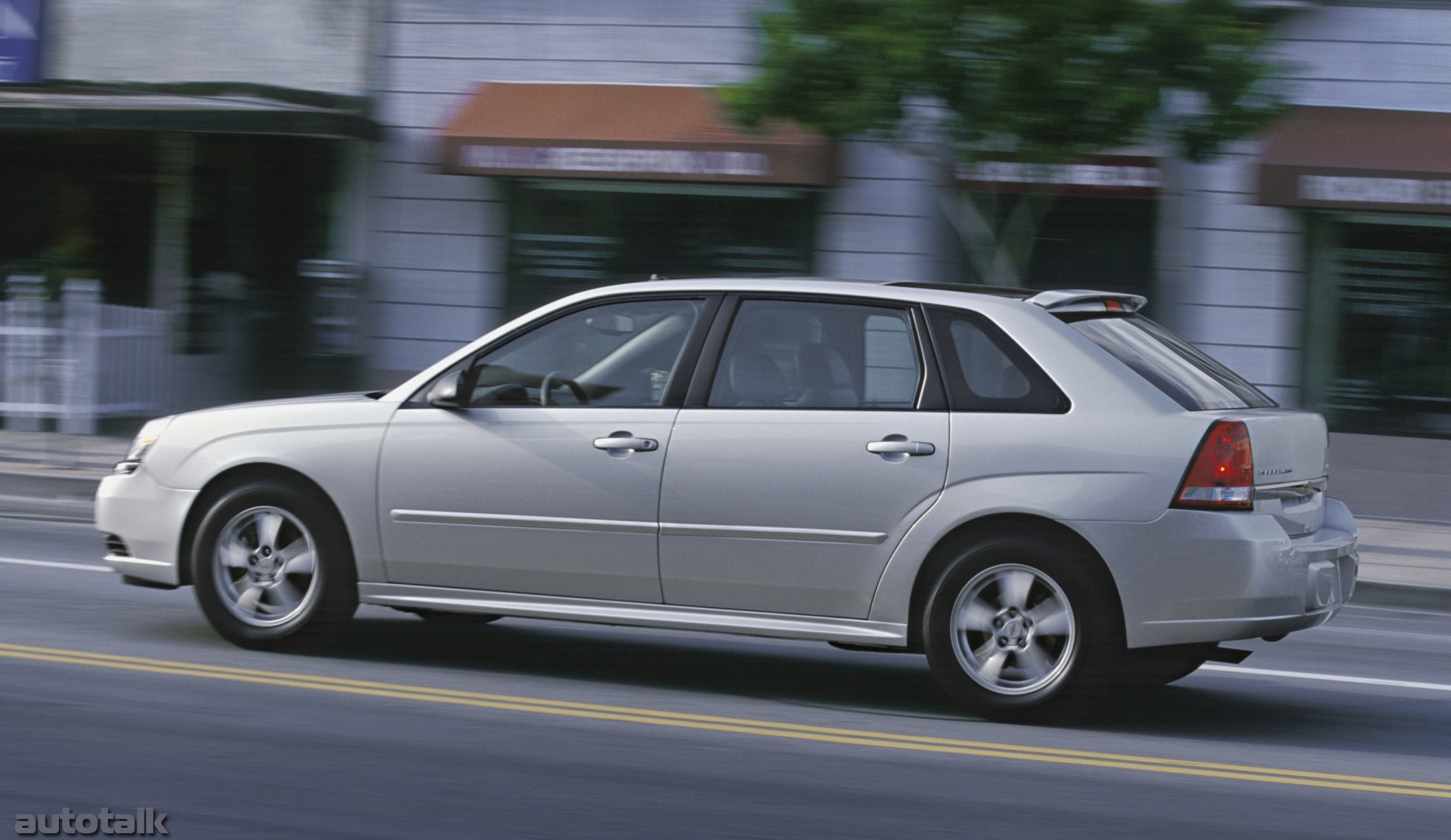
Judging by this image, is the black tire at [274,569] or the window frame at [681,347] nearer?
the window frame at [681,347]

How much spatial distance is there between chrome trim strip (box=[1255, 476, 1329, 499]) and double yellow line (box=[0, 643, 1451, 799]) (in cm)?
88

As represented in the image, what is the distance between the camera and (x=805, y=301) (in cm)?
603

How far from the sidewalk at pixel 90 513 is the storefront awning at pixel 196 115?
302 centimetres

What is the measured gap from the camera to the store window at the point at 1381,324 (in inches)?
553

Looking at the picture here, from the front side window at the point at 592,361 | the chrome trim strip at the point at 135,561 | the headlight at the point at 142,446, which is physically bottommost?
the chrome trim strip at the point at 135,561

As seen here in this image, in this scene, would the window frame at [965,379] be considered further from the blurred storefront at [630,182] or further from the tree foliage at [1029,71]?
the blurred storefront at [630,182]

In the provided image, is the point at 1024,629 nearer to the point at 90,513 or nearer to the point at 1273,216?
the point at 90,513

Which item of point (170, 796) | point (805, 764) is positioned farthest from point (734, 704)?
point (170, 796)

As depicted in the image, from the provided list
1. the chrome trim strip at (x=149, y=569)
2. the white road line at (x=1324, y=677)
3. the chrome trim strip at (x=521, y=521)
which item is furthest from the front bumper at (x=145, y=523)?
the white road line at (x=1324, y=677)

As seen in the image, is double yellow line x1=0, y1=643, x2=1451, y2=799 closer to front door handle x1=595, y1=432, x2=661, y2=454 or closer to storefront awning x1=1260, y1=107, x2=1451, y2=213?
front door handle x1=595, y1=432, x2=661, y2=454

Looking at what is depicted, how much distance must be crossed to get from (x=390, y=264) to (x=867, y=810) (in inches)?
504

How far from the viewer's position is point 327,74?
655 inches

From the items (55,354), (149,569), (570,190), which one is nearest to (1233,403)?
(149,569)

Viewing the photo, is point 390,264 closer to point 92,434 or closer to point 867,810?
point 92,434
